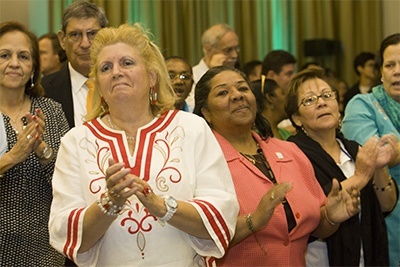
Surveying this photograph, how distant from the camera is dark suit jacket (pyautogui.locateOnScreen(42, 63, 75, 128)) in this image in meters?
3.53

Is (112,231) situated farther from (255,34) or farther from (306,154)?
(255,34)

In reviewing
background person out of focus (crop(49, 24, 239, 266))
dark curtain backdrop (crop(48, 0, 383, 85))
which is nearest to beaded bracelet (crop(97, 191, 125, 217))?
background person out of focus (crop(49, 24, 239, 266))

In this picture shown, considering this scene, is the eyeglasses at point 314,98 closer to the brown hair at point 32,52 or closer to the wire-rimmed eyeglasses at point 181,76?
the wire-rimmed eyeglasses at point 181,76

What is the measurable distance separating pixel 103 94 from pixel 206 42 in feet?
9.20

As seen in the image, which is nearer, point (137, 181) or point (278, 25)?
point (137, 181)

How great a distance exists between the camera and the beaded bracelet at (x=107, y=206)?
2.35 m

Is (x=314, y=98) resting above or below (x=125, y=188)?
above

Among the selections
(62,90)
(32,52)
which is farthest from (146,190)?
(62,90)

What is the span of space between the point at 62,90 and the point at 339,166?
1394 mm

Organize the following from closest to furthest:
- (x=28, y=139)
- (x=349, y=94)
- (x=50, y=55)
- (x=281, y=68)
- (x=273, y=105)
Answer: (x=28, y=139) < (x=273, y=105) < (x=50, y=55) < (x=281, y=68) < (x=349, y=94)

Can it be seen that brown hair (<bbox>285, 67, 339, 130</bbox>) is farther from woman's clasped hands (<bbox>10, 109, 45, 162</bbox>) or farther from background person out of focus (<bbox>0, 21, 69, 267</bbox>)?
woman's clasped hands (<bbox>10, 109, 45, 162</bbox>)

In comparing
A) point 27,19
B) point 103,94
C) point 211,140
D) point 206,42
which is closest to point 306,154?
point 211,140

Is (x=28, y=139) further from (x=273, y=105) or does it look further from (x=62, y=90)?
(x=273, y=105)

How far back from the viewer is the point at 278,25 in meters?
7.73
